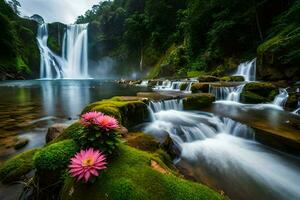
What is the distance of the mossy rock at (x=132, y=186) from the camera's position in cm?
185

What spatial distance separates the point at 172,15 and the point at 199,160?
35.6 meters

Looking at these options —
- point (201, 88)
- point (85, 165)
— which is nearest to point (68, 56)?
point (201, 88)

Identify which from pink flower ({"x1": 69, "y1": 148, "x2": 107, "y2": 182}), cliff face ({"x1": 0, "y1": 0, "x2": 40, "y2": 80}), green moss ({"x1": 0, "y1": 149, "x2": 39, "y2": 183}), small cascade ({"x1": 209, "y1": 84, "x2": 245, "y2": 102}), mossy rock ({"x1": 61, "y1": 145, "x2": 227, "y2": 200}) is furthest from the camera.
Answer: cliff face ({"x1": 0, "y1": 0, "x2": 40, "y2": 80})

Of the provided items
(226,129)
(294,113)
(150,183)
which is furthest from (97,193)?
(294,113)

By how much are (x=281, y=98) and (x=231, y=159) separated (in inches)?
243

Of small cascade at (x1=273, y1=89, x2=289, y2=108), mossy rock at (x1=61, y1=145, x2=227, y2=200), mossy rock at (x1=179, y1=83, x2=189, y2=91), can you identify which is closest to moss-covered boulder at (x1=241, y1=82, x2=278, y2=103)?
small cascade at (x1=273, y1=89, x2=289, y2=108)

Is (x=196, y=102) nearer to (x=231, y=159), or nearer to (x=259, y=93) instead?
(x=259, y=93)

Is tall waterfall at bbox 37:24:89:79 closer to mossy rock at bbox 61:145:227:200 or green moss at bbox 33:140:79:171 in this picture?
green moss at bbox 33:140:79:171

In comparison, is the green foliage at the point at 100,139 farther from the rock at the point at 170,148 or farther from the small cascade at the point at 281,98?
the small cascade at the point at 281,98

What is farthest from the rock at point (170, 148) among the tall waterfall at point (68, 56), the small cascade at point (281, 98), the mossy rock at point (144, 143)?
the tall waterfall at point (68, 56)

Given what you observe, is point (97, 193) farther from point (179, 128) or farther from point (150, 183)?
point (179, 128)

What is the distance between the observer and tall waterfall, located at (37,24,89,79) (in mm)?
47312

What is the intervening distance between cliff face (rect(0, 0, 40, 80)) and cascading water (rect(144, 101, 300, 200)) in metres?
37.1

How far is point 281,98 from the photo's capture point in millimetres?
9461
